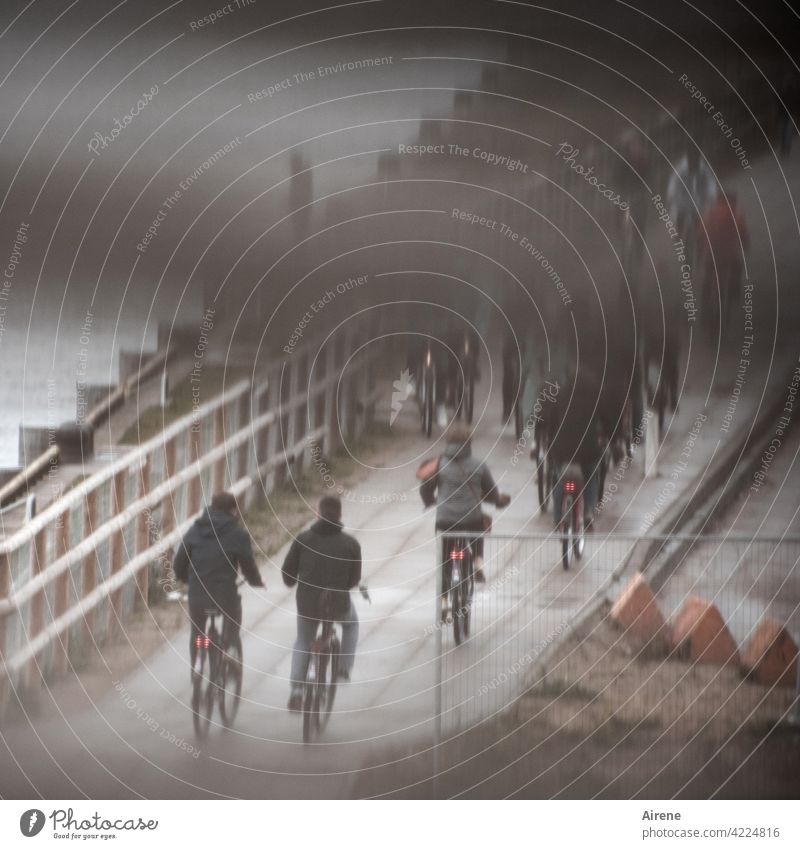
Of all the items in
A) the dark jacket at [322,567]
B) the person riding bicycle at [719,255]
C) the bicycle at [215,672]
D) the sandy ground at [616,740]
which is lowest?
the sandy ground at [616,740]

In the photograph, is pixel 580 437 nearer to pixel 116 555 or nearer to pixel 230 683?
pixel 230 683

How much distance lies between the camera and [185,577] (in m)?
2.08

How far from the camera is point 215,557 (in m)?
2.09

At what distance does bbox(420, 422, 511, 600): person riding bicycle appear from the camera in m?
2.10

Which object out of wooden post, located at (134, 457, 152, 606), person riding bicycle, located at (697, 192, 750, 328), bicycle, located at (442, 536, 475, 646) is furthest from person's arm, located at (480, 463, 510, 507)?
wooden post, located at (134, 457, 152, 606)

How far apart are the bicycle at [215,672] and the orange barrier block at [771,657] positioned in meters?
1.31

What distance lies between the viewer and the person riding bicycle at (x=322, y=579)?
2.09 meters

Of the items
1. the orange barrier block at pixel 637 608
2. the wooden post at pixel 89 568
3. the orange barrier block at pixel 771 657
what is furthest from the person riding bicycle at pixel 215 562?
the orange barrier block at pixel 771 657

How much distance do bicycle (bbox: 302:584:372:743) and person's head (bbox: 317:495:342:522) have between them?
19 centimetres

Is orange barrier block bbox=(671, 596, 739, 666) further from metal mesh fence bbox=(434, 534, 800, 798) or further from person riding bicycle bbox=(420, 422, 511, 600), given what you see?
person riding bicycle bbox=(420, 422, 511, 600)

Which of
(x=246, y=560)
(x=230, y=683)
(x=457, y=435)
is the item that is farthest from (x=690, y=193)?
(x=230, y=683)

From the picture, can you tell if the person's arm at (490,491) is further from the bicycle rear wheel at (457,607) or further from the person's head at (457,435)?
the bicycle rear wheel at (457,607)
